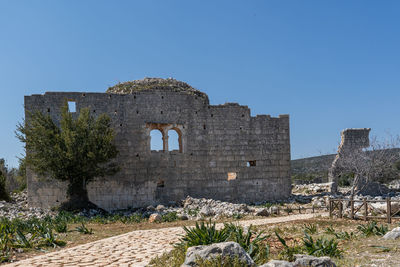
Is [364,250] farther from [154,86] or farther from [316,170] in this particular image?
[316,170]

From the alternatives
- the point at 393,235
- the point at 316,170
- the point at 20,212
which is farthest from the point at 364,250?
the point at 316,170

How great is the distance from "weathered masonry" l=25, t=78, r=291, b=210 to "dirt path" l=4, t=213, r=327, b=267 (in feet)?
29.0

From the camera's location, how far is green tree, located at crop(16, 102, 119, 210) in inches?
619

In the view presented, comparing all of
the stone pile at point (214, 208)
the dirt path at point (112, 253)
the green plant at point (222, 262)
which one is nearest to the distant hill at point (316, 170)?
the stone pile at point (214, 208)

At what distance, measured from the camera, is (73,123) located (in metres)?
16.2

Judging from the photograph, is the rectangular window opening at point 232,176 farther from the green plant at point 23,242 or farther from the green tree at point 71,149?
the green plant at point 23,242

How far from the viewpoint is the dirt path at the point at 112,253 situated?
652 centimetres

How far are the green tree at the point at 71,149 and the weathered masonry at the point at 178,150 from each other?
94 centimetres

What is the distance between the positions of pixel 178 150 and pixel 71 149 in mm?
5649

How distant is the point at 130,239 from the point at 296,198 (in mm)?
12455

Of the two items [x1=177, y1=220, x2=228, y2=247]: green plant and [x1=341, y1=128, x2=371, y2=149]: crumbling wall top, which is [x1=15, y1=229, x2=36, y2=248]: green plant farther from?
[x1=341, y1=128, x2=371, y2=149]: crumbling wall top

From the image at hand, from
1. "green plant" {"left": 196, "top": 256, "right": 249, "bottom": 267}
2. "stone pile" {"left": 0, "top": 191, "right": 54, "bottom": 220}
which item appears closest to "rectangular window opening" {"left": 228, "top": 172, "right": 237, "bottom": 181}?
"stone pile" {"left": 0, "top": 191, "right": 54, "bottom": 220}

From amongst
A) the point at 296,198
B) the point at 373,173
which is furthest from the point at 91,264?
the point at 373,173

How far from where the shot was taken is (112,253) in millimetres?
7297
